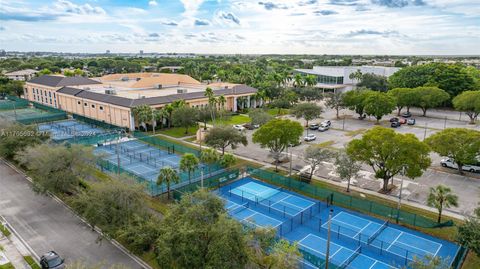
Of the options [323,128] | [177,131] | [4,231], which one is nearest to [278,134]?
[323,128]

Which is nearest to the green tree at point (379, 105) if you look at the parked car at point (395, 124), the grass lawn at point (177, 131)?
the parked car at point (395, 124)

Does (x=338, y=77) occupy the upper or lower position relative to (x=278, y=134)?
upper

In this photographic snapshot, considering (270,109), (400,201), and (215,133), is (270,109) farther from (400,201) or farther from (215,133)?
(400,201)

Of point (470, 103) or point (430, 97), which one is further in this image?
point (430, 97)

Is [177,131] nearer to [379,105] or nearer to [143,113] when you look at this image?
[143,113]

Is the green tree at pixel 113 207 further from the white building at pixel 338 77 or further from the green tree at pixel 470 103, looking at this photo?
the white building at pixel 338 77

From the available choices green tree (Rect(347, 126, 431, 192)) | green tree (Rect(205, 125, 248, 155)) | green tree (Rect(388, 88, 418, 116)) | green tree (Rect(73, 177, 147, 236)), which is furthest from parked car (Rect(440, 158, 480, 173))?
green tree (Rect(73, 177, 147, 236))

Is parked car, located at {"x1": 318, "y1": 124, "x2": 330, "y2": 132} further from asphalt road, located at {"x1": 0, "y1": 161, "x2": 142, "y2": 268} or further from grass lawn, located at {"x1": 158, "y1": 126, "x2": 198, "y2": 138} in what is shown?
asphalt road, located at {"x1": 0, "y1": 161, "x2": 142, "y2": 268}
